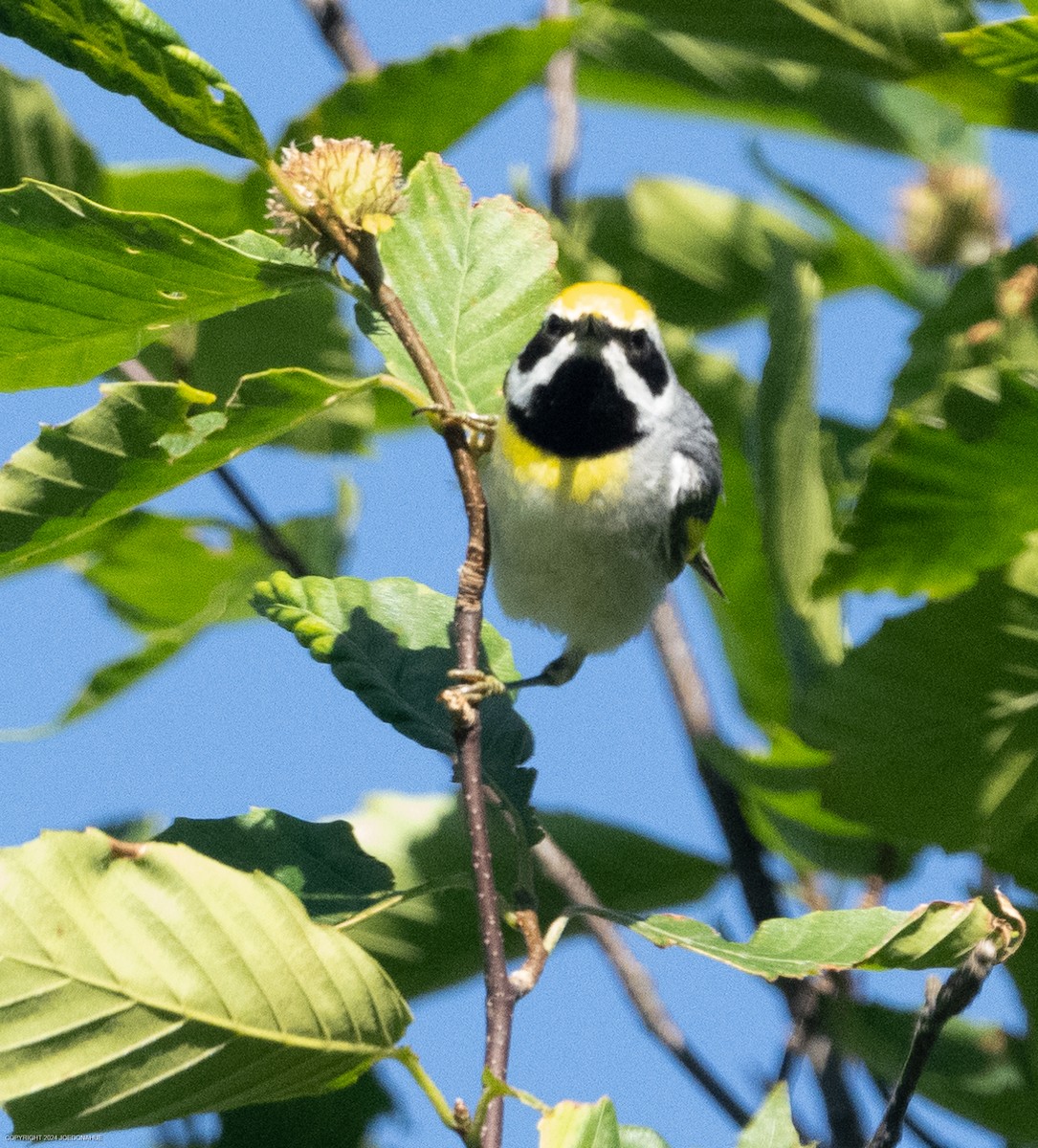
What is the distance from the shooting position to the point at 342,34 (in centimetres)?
312

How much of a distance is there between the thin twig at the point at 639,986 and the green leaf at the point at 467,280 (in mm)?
708

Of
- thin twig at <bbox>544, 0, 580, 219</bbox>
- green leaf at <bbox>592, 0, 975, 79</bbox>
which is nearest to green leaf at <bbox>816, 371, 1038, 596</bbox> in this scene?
green leaf at <bbox>592, 0, 975, 79</bbox>

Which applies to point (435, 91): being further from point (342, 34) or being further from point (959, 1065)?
point (959, 1065)

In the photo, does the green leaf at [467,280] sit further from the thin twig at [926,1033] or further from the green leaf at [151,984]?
the thin twig at [926,1033]

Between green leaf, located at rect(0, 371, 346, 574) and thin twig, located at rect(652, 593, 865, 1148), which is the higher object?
green leaf, located at rect(0, 371, 346, 574)

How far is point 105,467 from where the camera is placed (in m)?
1.70

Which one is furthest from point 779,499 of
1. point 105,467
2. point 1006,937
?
point 105,467

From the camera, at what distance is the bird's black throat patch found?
283 cm

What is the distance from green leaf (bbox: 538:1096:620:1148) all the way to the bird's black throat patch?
145 centimetres

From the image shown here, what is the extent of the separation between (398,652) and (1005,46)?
120 cm

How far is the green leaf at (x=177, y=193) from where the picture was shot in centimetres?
285

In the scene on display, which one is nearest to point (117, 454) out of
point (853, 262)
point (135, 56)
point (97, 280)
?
point (97, 280)

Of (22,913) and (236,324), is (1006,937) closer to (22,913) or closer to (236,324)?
(22,913)

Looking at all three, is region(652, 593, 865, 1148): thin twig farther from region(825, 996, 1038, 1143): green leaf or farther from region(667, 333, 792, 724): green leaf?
region(667, 333, 792, 724): green leaf
